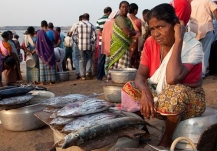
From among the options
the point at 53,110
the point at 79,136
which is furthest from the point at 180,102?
the point at 53,110

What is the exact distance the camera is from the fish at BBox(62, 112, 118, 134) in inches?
118

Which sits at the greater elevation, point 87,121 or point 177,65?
point 177,65

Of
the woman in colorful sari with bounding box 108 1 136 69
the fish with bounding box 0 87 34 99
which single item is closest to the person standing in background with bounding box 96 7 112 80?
the woman in colorful sari with bounding box 108 1 136 69

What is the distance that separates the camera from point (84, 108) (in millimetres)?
3279

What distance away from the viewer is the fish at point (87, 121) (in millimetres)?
3008

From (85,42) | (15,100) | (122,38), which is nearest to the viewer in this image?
(15,100)

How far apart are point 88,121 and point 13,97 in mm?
1609

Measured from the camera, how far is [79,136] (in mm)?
2693

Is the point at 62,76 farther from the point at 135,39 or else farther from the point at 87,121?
the point at 87,121

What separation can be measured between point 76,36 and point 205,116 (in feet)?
22.0

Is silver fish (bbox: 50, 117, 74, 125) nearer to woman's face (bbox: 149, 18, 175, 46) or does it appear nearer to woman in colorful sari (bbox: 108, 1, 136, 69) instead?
woman's face (bbox: 149, 18, 175, 46)

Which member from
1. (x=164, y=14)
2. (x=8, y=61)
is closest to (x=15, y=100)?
(x=164, y=14)

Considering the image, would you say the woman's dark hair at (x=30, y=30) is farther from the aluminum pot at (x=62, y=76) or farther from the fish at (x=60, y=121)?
the fish at (x=60, y=121)

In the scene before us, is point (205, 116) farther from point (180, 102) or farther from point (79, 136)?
point (79, 136)
